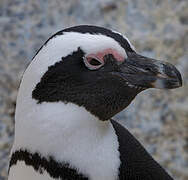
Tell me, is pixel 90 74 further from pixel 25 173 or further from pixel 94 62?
pixel 25 173

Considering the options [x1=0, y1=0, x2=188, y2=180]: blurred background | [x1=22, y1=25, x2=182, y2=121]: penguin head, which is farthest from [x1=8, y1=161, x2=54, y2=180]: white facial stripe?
[x1=0, y1=0, x2=188, y2=180]: blurred background

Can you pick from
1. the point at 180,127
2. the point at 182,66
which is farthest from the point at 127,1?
the point at 180,127

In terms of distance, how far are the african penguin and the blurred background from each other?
1074 mm

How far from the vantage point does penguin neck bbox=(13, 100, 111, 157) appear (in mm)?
1021

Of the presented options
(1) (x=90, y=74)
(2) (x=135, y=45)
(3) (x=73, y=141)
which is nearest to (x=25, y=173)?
(3) (x=73, y=141)

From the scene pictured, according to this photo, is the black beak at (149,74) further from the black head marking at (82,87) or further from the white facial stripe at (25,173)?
the white facial stripe at (25,173)

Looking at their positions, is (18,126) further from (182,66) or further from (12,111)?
(182,66)

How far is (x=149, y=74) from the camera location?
104 centimetres

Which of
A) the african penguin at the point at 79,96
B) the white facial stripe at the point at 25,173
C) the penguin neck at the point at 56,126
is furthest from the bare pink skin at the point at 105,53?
the white facial stripe at the point at 25,173

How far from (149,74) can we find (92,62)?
0.37ft

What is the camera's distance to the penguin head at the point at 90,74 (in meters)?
1.02

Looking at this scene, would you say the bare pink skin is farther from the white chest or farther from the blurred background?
the blurred background

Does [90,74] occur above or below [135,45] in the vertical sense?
below

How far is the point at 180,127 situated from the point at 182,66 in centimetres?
27
